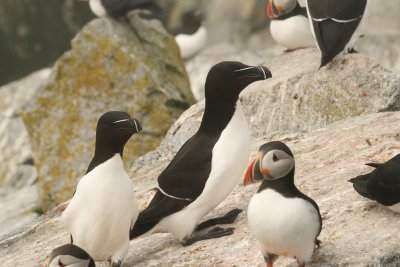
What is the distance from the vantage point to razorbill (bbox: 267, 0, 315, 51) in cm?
965

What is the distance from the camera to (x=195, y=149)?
19.2ft

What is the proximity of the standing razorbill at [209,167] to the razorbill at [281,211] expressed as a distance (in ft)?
2.77

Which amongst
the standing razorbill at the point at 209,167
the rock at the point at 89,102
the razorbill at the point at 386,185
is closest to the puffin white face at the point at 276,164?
the razorbill at the point at 386,185

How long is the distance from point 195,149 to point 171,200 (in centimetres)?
35

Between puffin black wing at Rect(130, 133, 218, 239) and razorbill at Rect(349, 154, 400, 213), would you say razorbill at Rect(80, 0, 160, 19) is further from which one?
razorbill at Rect(349, 154, 400, 213)

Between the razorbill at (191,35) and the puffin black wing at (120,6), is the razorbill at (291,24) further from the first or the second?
the razorbill at (191,35)

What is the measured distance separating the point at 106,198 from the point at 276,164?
1130 mm

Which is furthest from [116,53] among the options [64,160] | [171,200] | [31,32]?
[31,32]

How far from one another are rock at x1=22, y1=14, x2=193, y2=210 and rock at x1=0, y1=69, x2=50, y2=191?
1.78m

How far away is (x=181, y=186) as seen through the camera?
5.80 m

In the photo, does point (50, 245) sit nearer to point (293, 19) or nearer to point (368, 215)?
point (368, 215)

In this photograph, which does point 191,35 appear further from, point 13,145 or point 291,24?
point 291,24

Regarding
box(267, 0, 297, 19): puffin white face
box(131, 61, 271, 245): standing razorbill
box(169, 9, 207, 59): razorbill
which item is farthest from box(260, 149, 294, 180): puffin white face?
box(169, 9, 207, 59): razorbill

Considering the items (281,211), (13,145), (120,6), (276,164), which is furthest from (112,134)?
(13,145)
